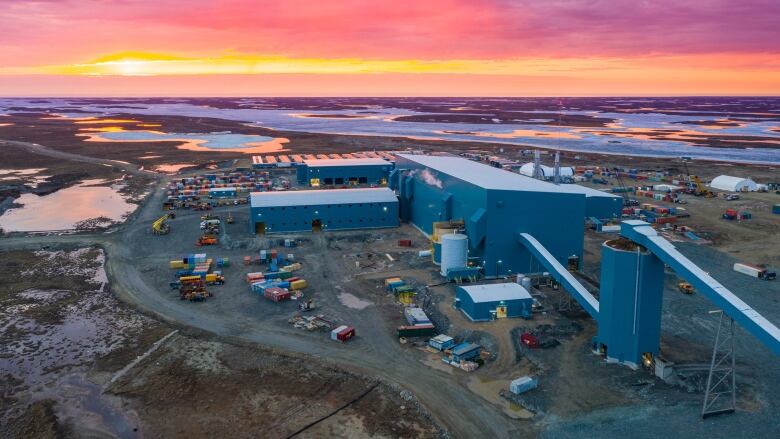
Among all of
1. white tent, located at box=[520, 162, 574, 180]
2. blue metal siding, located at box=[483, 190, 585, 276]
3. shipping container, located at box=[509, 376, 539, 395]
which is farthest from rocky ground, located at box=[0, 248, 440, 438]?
white tent, located at box=[520, 162, 574, 180]

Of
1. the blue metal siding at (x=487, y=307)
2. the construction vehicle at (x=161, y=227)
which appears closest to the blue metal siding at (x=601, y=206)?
the blue metal siding at (x=487, y=307)

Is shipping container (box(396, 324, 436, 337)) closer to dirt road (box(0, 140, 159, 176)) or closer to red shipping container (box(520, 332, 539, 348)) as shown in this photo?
red shipping container (box(520, 332, 539, 348))

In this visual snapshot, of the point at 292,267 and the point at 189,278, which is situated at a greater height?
the point at 189,278

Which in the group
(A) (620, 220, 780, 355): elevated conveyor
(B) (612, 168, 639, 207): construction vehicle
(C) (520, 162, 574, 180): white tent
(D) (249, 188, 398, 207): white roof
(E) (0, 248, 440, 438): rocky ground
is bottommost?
(E) (0, 248, 440, 438): rocky ground

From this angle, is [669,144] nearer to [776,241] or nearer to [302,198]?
[776,241]

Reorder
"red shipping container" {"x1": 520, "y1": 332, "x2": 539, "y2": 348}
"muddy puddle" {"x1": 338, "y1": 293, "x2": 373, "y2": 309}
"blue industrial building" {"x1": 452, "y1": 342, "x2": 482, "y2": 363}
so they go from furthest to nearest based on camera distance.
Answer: "muddy puddle" {"x1": 338, "y1": 293, "x2": 373, "y2": 309}, "red shipping container" {"x1": 520, "y1": 332, "x2": 539, "y2": 348}, "blue industrial building" {"x1": 452, "y1": 342, "x2": 482, "y2": 363}

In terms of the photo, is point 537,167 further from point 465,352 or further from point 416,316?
point 465,352

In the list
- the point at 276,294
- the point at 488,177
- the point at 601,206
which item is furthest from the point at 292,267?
the point at 601,206
